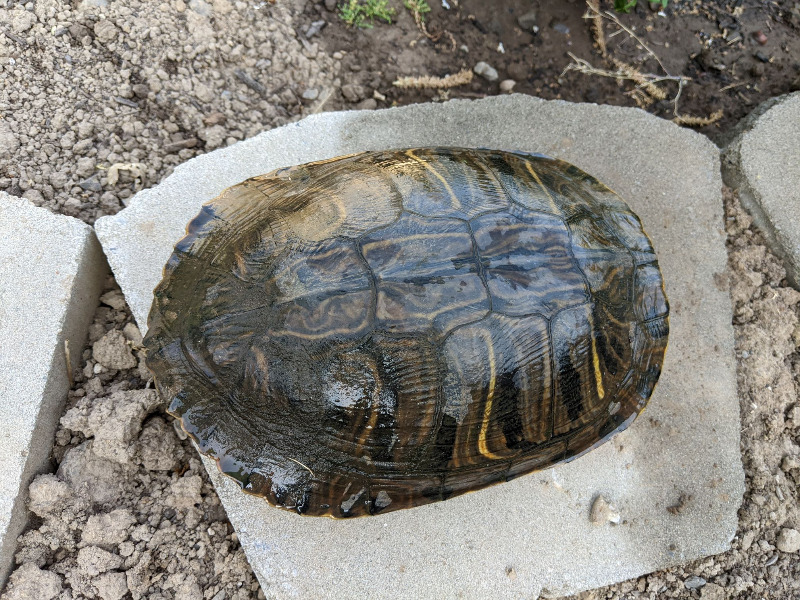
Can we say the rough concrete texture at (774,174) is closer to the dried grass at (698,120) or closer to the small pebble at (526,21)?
the dried grass at (698,120)

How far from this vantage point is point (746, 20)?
384 cm

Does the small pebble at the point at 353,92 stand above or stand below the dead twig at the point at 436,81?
below

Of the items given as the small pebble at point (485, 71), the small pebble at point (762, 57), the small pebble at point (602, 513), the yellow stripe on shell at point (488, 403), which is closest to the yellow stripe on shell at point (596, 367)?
the yellow stripe on shell at point (488, 403)

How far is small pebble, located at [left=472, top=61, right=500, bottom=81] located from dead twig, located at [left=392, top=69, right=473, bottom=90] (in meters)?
0.09

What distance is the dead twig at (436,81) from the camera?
3539 mm

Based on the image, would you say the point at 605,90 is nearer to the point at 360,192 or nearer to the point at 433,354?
the point at 360,192

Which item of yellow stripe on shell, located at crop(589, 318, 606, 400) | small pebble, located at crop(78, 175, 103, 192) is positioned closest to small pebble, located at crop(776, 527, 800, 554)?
yellow stripe on shell, located at crop(589, 318, 606, 400)

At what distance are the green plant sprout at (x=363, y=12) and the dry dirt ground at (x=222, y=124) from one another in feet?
0.21

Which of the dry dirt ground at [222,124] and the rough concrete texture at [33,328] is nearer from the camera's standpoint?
the rough concrete texture at [33,328]

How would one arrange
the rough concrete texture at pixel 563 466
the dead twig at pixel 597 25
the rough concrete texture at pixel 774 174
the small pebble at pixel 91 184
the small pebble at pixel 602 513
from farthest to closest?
1. the dead twig at pixel 597 25
2. the rough concrete texture at pixel 774 174
3. the small pebble at pixel 91 184
4. the small pebble at pixel 602 513
5. the rough concrete texture at pixel 563 466

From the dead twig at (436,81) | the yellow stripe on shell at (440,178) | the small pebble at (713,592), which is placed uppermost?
the yellow stripe on shell at (440,178)

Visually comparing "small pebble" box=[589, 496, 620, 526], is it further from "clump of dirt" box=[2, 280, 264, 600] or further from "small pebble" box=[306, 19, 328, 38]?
"small pebble" box=[306, 19, 328, 38]

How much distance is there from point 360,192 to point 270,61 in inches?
66.9

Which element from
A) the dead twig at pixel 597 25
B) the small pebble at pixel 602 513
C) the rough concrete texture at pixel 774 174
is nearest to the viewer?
the small pebble at pixel 602 513
